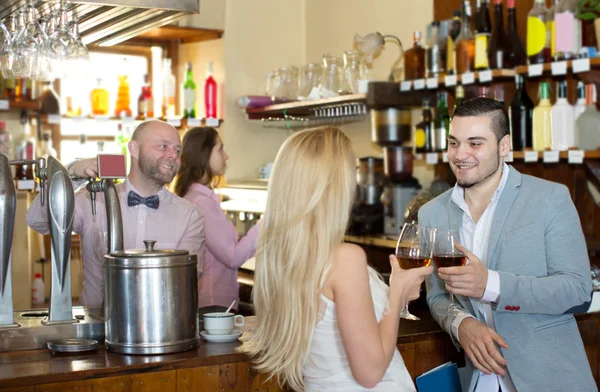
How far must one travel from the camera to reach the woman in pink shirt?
388 cm

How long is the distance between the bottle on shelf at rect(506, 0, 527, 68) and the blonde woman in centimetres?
226

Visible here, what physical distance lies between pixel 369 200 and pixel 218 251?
1.48 m

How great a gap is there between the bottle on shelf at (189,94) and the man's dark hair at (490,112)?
356 centimetres

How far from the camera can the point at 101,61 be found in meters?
6.00

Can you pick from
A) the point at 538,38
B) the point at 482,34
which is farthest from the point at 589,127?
the point at 482,34

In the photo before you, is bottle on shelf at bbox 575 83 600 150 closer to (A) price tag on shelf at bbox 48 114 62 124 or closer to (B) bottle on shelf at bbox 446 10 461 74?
(B) bottle on shelf at bbox 446 10 461 74

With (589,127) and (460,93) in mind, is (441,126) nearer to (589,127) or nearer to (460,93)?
(460,93)

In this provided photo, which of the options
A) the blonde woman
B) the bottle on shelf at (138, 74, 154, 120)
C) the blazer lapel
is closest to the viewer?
the blonde woman

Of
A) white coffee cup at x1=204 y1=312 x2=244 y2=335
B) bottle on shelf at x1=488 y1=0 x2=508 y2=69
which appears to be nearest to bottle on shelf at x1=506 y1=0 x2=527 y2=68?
bottle on shelf at x1=488 y1=0 x2=508 y2=69

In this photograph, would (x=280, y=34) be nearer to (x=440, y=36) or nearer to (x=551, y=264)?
(x=440, y=36)

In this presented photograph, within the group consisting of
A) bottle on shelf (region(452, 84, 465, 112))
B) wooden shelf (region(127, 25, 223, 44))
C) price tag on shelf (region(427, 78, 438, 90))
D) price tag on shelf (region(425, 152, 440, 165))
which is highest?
wooden shelf (region(127, 25, 223, 44))

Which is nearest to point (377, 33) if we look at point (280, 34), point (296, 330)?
point (280, 34)

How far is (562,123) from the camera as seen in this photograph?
12.3ft

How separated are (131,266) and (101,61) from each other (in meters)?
3.96
